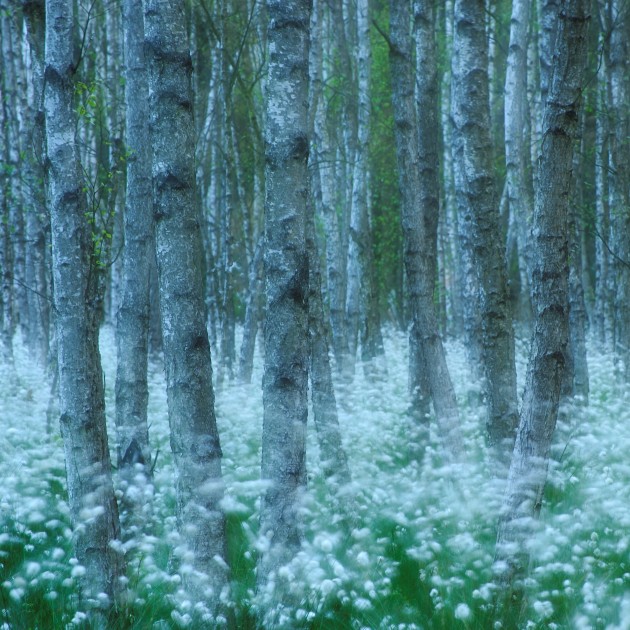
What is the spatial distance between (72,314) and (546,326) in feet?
9.82

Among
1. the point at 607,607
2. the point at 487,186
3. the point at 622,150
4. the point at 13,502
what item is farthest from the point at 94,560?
the point at 622,150

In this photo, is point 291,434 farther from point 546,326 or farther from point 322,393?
point 322,393

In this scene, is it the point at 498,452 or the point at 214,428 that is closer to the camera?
the point at 214,428

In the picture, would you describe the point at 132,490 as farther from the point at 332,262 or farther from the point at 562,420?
the point at 332,262

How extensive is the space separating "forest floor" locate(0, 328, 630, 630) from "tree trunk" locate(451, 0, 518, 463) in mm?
764

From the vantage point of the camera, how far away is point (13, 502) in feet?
21.4

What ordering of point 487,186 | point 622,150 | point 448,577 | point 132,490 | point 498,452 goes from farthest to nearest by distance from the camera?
1. point 622,150
2. point 498,452
3. point 487,186
4. point 132,490
5. point 448,577

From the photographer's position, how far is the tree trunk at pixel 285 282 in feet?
15.9

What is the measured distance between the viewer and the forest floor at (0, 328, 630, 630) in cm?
478

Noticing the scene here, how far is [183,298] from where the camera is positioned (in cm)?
473

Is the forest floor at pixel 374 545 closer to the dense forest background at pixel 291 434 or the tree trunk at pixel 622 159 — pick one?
the dense forest background at pixel 291 434

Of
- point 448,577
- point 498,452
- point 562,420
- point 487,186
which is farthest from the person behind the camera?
point 562,420

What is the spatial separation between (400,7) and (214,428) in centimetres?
541

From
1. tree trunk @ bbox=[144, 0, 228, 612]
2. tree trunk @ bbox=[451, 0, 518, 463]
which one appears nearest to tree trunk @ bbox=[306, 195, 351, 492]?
tree trunk @ bbox=[451, 0, 518, 463]
